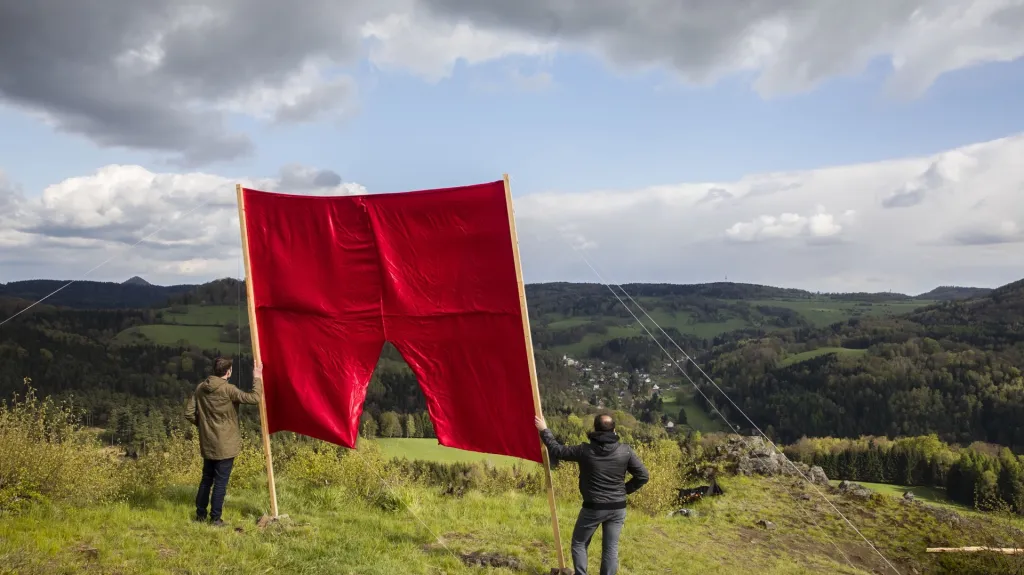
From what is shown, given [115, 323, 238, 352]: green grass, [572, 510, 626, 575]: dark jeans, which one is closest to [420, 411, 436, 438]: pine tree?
[115, 323, 238, 352]: green grass

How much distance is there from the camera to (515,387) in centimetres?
851

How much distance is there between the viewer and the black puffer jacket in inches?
285

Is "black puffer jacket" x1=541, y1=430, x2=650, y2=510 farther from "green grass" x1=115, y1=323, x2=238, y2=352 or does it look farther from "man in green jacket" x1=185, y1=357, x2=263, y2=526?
"green grass" x1=115, y1=323, x2=238, y2=352

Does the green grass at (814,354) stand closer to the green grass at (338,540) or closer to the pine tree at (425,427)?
the pine tree at (425,427)

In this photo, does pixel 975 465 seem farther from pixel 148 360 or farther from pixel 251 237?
pixel 148 360

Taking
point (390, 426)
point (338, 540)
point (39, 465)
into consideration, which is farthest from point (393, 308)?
point (390, 426)

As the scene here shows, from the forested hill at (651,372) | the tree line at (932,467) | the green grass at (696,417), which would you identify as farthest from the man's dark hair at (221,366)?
the green grass at (696,417)

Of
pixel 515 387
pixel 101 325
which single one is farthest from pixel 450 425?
pixel 101 325

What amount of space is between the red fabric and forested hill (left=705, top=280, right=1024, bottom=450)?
139m

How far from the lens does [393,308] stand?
9.03m

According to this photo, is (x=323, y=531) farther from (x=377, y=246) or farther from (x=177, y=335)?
(x=177, y=335)

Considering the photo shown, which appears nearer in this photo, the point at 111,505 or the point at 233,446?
the point at 233,446

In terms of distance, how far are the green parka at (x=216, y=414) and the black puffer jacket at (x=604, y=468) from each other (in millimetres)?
5074

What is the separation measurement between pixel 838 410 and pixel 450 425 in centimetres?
→ 14572
